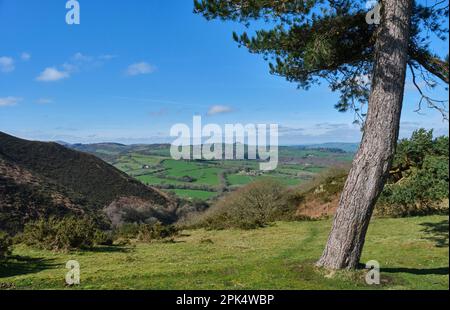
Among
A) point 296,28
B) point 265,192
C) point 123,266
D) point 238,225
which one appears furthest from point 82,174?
point 296,28

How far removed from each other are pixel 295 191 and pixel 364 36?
19.8 metres

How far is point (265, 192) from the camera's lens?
25.8m

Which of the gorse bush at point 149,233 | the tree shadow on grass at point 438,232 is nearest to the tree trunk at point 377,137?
the tree shadow on grass at point 438,232

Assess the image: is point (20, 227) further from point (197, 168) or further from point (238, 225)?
point (197, 168)

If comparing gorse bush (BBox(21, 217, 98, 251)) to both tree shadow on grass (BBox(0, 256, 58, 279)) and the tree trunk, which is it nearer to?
tree shadow on grass (BBox(0, 256, 58, 279))

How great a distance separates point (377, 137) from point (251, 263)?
426 cm

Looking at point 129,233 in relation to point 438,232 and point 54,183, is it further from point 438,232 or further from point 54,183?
point 54,183

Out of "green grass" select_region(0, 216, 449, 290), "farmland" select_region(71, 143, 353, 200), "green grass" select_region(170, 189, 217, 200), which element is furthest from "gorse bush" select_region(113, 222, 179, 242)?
"green grass" select_region(170, 189, 217, 200)

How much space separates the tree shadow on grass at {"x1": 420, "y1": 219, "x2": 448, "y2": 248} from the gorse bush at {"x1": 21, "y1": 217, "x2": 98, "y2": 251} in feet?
36.2

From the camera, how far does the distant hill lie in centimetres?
3272

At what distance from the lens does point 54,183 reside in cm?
3991

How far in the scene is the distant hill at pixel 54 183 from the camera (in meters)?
32.7
